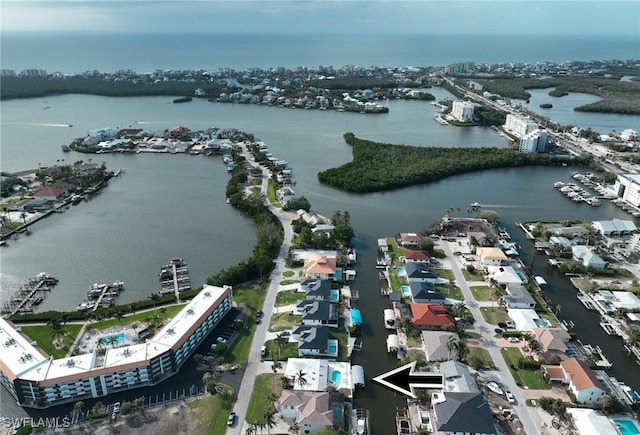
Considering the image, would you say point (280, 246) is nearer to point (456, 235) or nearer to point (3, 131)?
point (456, 235)

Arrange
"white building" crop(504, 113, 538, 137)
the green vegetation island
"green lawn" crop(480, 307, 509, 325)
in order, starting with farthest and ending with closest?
"white building" crop(504, 113, 538, 137), the green vegetation island, "green lawn" crop(480, 307, 509, 325)

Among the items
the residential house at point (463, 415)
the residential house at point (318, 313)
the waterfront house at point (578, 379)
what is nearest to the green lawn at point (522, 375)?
the waterfront house at point (578, 379)

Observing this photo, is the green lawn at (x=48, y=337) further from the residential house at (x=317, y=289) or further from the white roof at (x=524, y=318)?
the white roof at (x=524, y=318)

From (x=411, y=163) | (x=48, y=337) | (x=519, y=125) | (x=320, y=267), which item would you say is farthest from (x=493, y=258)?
(x=519, y=125)

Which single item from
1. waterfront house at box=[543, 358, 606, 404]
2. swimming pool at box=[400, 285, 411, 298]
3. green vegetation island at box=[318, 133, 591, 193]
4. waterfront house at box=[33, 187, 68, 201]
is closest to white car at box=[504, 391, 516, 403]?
waterfront house at box=[543, 358, 606, 404]

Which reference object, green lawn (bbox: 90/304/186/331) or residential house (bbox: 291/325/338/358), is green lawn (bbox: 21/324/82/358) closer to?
green lawn (bbox: 90/304/186/331)

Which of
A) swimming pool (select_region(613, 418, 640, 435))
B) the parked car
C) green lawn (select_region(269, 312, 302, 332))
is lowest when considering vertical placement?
swimming pool (select_region(613, 418, 640, 435))

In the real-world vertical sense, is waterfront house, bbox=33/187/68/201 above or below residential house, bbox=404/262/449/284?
above
